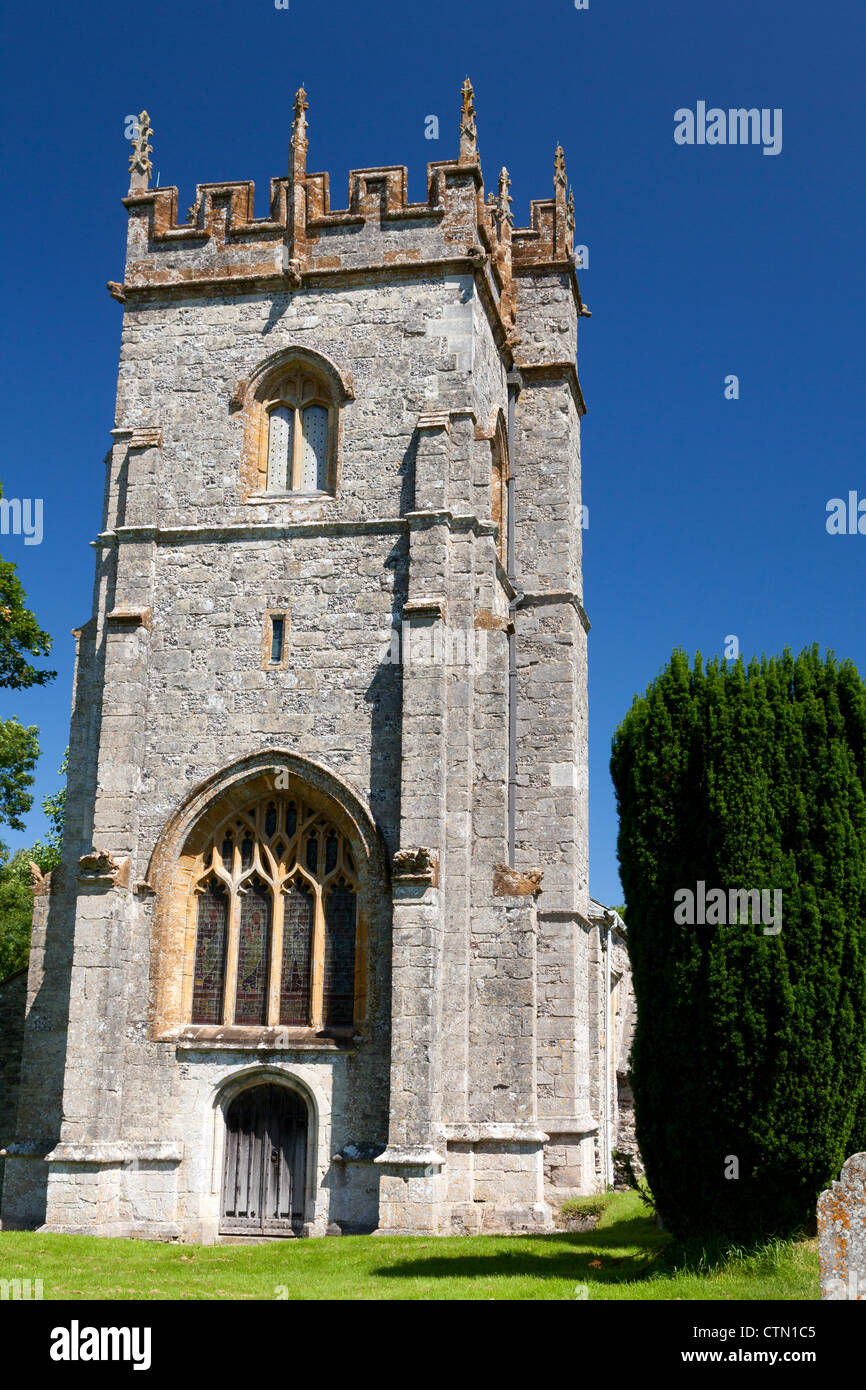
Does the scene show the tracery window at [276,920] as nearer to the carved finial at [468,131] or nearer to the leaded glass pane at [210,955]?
the leaded glass pane at [210,955]

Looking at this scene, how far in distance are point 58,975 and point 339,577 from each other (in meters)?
6.32

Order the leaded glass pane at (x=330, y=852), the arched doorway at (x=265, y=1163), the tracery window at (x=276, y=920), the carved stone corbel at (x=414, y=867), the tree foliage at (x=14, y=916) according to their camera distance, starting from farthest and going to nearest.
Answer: the tree foliage at (x=14, y=916) < the leaded glass pane at (x=330, y=852) < the tracery window at (x=276, y=920) < the arched doorway at (x=265, y=1163) < the carved stone corbel at (x=414, y=867)

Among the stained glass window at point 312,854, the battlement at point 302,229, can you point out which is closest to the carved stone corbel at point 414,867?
the stained glass window at point 312,854

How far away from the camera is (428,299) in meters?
18.0

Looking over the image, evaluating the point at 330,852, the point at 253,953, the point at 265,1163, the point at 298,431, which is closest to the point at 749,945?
the point at 330,852

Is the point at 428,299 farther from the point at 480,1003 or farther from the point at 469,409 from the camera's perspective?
the point at 480,1003

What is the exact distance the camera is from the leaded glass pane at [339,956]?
52.5 ft

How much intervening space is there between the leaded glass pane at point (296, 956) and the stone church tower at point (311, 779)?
0.10 ft

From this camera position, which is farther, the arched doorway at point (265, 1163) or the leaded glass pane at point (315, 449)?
the leaded glass pane at point (315, 449)

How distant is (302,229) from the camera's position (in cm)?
1833

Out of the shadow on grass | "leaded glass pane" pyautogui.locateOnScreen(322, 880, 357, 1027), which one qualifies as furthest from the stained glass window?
the shadow on grass

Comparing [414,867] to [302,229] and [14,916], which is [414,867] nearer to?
[302,229]

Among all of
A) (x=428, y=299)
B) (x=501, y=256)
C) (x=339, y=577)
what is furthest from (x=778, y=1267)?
(x=501, y=256)

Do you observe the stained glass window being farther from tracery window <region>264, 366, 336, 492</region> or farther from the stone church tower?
tracery window <region>264, 366, 336, 492</region>
